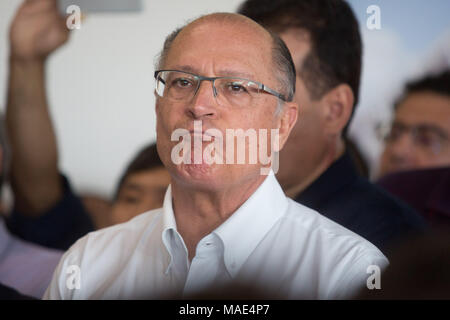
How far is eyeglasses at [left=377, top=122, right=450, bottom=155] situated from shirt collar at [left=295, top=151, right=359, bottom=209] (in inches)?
4.0

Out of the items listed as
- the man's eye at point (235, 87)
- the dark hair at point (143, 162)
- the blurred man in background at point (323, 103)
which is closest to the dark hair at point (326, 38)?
the blurred man in background at point (323, 103)

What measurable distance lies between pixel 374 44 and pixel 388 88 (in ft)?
0.34

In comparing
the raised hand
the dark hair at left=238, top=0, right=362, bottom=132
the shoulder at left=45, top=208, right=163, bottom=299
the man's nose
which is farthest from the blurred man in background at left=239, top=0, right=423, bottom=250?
the raised hand

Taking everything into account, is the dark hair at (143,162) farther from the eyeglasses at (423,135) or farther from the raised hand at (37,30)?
the eyeglasses at (423,135)

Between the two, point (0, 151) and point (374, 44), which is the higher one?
point (374, 44)

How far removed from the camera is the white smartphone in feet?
4.71

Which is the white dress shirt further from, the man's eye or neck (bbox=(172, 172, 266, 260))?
the man's eye

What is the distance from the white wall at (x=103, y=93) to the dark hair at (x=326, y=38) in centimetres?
26
